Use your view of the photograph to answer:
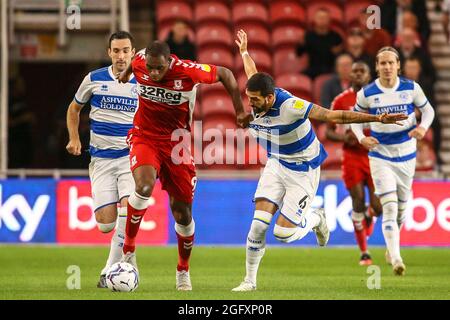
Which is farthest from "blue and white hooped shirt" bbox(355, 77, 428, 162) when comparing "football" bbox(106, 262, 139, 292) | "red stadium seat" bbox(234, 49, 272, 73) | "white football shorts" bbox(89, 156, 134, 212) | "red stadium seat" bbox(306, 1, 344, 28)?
"red stadium seat" bbox(306, 1, 344, 28)

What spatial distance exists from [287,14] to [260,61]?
1.38 meters

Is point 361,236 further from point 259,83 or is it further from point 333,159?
point 259,83

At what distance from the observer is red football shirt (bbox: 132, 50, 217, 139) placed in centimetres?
1016

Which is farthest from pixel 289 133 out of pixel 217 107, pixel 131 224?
pixel 217 107

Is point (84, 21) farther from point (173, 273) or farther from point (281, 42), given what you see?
point (173, 273)

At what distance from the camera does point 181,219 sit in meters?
10.5

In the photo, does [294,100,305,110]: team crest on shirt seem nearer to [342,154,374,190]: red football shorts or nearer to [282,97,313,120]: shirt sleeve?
[282,97,313,120]: shirt sleeve

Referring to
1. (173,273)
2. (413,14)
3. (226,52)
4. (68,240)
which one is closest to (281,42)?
(226,52)

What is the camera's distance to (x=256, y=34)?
20688mm

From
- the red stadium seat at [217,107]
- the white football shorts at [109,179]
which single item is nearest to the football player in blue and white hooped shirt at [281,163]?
the white football shorts at [109,179]

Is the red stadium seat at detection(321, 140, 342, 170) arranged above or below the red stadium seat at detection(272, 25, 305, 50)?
below

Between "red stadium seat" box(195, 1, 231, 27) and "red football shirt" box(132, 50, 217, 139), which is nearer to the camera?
"red football shirt" box(132, 50, 217, 139)

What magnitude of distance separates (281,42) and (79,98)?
387 inches

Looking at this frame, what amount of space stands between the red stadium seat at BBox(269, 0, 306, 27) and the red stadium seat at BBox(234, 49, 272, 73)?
2.66 feet
